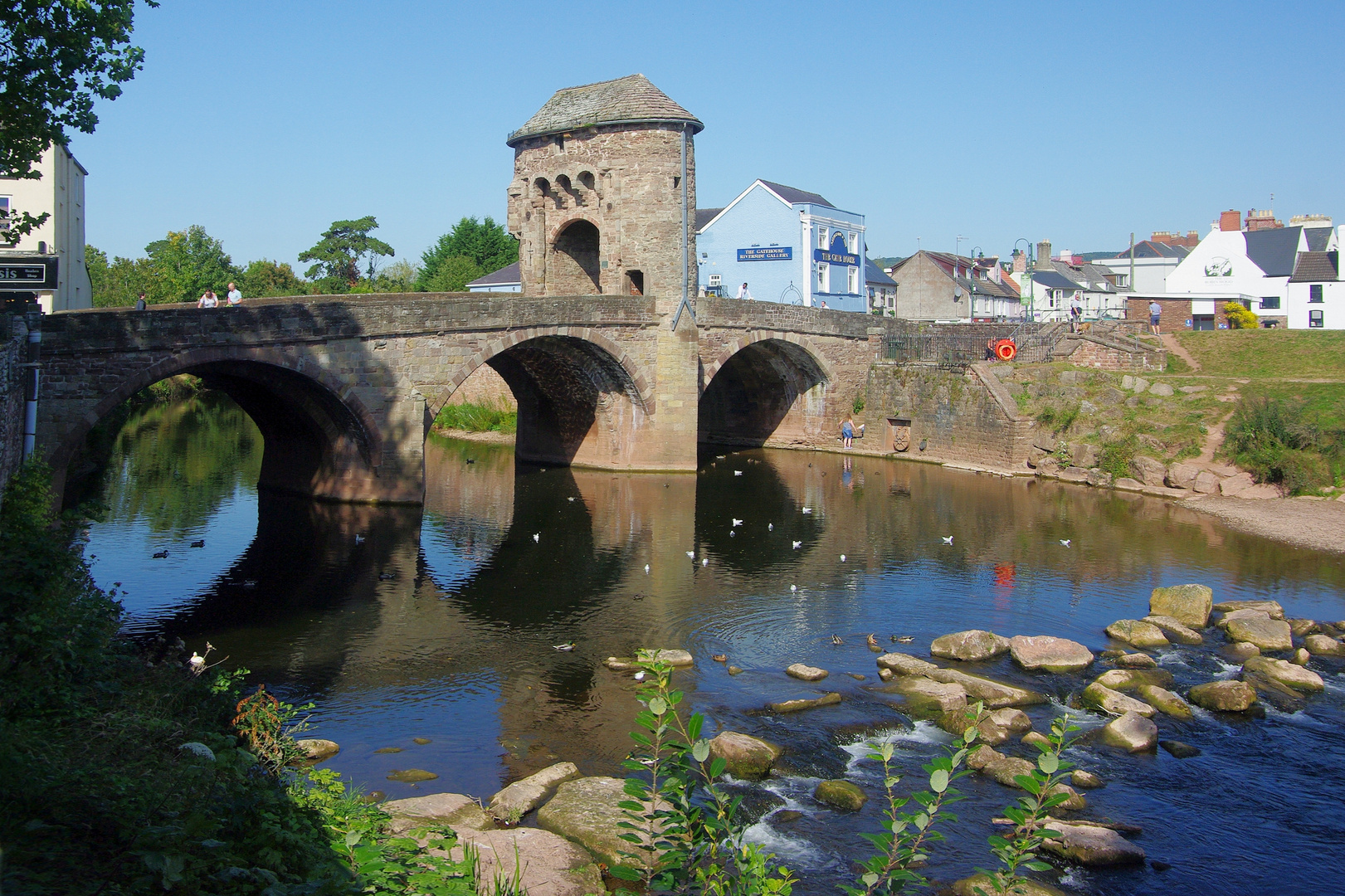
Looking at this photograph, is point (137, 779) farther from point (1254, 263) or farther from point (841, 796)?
point (1254, 263)

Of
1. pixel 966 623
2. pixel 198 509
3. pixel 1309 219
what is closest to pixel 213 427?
pixel 198 509

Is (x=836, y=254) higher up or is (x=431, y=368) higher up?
(x=836, y=254)

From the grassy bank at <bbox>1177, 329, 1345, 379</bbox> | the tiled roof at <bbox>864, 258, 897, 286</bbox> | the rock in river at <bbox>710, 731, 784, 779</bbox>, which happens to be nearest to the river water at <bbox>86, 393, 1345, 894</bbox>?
the rock in river at <bbox>710, 731, 784, 779</bbox>

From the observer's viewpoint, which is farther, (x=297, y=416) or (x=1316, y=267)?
(x=1316, y=267)

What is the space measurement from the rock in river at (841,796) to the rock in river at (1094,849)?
1.80 metres

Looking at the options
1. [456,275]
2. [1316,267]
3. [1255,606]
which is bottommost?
[1255,606]

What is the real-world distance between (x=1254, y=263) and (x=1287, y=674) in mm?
45697

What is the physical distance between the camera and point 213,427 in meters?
41.9

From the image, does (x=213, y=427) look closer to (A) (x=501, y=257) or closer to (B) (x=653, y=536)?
(B) (x=653, y=536)

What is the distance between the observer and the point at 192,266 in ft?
206

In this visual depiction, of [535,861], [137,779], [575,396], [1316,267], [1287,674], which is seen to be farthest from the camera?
[1316,267]

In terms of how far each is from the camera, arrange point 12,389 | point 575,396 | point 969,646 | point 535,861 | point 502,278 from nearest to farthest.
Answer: point 535,861 → point 12,389 → point 969,646 → point 575,396 → point 502,278

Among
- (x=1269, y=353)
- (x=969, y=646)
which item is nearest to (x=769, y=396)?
(x=1269, y=353)

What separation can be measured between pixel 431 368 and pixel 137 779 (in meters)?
19.0
